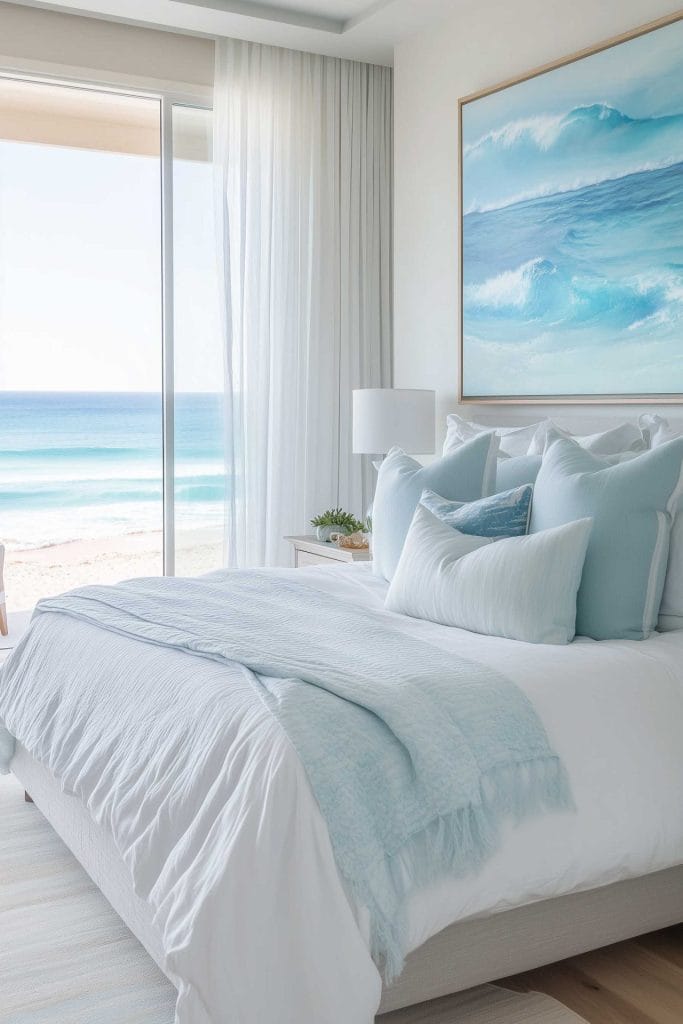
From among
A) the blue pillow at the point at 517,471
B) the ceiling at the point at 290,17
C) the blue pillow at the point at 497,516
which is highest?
the ceiling at the point at 290,17

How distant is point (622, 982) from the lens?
7.54ft

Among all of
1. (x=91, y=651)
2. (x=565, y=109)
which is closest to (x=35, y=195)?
(x=565, y=109)

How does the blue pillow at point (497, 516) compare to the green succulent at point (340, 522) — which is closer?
the blue pillow at point (497, 516)

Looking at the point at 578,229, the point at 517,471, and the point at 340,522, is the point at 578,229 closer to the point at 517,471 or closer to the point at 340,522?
the point at 517,471

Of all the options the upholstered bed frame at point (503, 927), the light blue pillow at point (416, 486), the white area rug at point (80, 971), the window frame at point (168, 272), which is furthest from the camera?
the window frame at point (168, 272)

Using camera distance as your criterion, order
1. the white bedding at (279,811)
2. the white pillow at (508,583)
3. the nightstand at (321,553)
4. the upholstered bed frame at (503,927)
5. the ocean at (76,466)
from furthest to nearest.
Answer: the ocean at (76,466), the nightstand at (321,553), the white pillow at (508,583), the upholstered bed frame at (503,927), the white bedding at (279,811)

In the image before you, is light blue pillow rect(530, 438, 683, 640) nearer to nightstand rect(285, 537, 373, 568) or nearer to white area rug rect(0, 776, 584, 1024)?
white area rug rect(0, 776, 584, 1024)

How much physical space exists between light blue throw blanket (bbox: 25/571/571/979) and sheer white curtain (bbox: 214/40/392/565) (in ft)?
8.84

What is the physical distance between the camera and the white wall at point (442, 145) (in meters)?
3.99

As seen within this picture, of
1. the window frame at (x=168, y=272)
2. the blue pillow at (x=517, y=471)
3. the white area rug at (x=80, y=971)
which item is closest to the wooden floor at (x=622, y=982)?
the white area rug at (x=80, y=971)

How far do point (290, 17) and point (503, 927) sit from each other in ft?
12.9

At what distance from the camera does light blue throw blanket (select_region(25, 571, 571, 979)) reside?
1.84 metres

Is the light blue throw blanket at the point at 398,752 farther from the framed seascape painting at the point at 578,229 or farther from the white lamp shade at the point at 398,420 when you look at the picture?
the white lamp shade at the point at 398,420

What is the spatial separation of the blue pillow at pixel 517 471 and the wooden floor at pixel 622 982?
1252 mm
